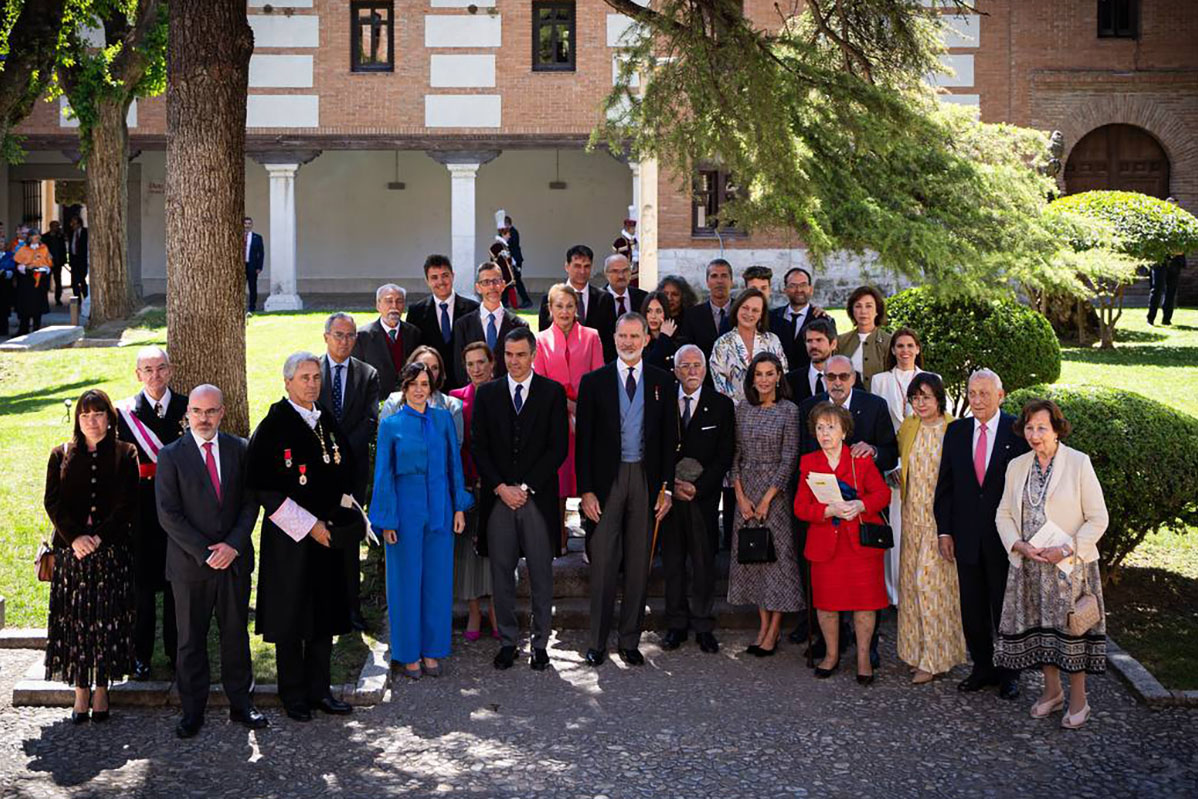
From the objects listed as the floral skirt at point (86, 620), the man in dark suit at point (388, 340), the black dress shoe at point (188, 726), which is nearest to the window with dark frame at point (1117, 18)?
the man in dark suit at point (388, 340)

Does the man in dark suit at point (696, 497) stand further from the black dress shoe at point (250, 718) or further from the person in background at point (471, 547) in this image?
the black dress shoe at point (250, 718)

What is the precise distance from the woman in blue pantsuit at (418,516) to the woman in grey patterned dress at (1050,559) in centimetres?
315

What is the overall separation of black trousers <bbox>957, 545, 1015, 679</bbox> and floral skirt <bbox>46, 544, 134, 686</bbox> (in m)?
4.63

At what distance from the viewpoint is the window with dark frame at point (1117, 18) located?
28484 mm

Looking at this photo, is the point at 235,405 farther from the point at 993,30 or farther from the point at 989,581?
the point at 993,30

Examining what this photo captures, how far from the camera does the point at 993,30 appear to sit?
1115 inches

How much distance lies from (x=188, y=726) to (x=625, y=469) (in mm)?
2909

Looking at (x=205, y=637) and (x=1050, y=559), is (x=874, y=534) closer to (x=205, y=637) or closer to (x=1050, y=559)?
(x=1050, y=559)

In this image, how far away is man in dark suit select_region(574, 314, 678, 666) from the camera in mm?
8445

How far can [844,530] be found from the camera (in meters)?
8.06

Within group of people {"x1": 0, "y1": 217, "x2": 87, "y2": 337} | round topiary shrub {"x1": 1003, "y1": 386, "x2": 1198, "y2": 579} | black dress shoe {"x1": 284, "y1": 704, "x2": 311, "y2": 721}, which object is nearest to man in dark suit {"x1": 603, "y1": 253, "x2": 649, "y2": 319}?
round topiary shrub {"x1": 1003, "y1": 386, "x2": 1198, "y2": 579}

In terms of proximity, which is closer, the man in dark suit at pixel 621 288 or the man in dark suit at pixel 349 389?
the man in dark suit at pixel 349 389

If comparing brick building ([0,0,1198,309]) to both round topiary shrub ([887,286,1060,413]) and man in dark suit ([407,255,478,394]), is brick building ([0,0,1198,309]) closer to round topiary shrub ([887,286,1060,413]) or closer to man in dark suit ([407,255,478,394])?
round topiary shrub ([887,286,1060,413])

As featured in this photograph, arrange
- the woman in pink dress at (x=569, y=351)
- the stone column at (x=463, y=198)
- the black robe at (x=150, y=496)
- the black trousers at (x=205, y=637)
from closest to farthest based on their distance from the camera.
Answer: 1. the black trousers at (x=205, y=637)
2. the black robe at (x=150, y=496)
3. the woman in pink dress at (x=569, y=351)
4. the stone column at (x=463, y=198)
